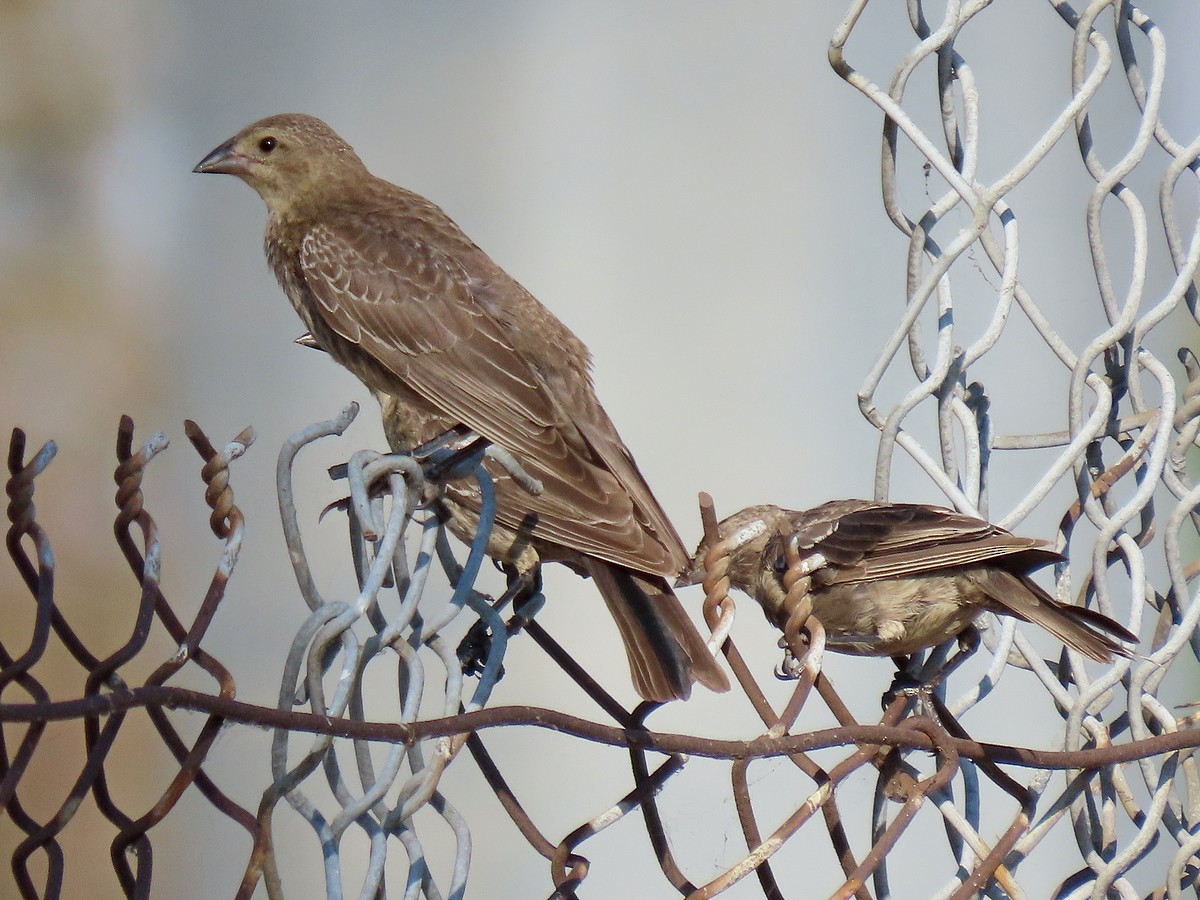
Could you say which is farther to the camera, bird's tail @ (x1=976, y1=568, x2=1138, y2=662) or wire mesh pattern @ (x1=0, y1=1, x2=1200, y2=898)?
bird's tail @ (x1=976, y1=568, x2=1138, y2=662)

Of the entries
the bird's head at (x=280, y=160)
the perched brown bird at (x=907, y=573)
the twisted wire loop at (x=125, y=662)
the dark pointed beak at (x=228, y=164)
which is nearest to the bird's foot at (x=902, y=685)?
the perched brown bird at (x=907, y=573)

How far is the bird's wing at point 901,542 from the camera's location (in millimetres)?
2295

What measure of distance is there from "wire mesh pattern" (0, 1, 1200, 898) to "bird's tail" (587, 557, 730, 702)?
28 cm

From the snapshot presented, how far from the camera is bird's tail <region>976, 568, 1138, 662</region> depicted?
2.04 m

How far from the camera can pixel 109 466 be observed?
5.16 metres

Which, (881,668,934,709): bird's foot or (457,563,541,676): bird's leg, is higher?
(457,563,541,676): bird's leg

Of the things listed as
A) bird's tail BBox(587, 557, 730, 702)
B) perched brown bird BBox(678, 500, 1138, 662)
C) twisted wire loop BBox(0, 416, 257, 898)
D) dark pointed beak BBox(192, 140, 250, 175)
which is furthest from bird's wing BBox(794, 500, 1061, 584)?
dark pointed beak BBox(192, 140, 250, 175)

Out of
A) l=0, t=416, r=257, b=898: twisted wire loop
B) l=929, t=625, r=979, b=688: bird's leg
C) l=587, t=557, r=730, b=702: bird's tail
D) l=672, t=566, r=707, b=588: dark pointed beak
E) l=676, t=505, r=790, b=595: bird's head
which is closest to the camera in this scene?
l=0, t=416, r=257, b=898: twisted wire loop

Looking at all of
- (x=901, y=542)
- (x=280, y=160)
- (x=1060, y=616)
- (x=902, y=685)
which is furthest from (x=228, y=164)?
(x=1060, y=616)

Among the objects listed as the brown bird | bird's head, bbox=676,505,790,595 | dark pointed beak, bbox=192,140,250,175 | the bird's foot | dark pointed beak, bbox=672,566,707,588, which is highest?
dark pointed beak, bbox=192,140,250,175

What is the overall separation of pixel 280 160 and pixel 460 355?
963 millimetres

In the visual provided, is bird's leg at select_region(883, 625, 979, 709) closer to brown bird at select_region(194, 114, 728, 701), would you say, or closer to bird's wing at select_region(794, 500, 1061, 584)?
bird's wing at select_region(794, 500, 1061, 584)

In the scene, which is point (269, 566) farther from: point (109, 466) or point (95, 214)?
point (95, 214)

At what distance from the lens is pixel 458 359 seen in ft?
10.9
